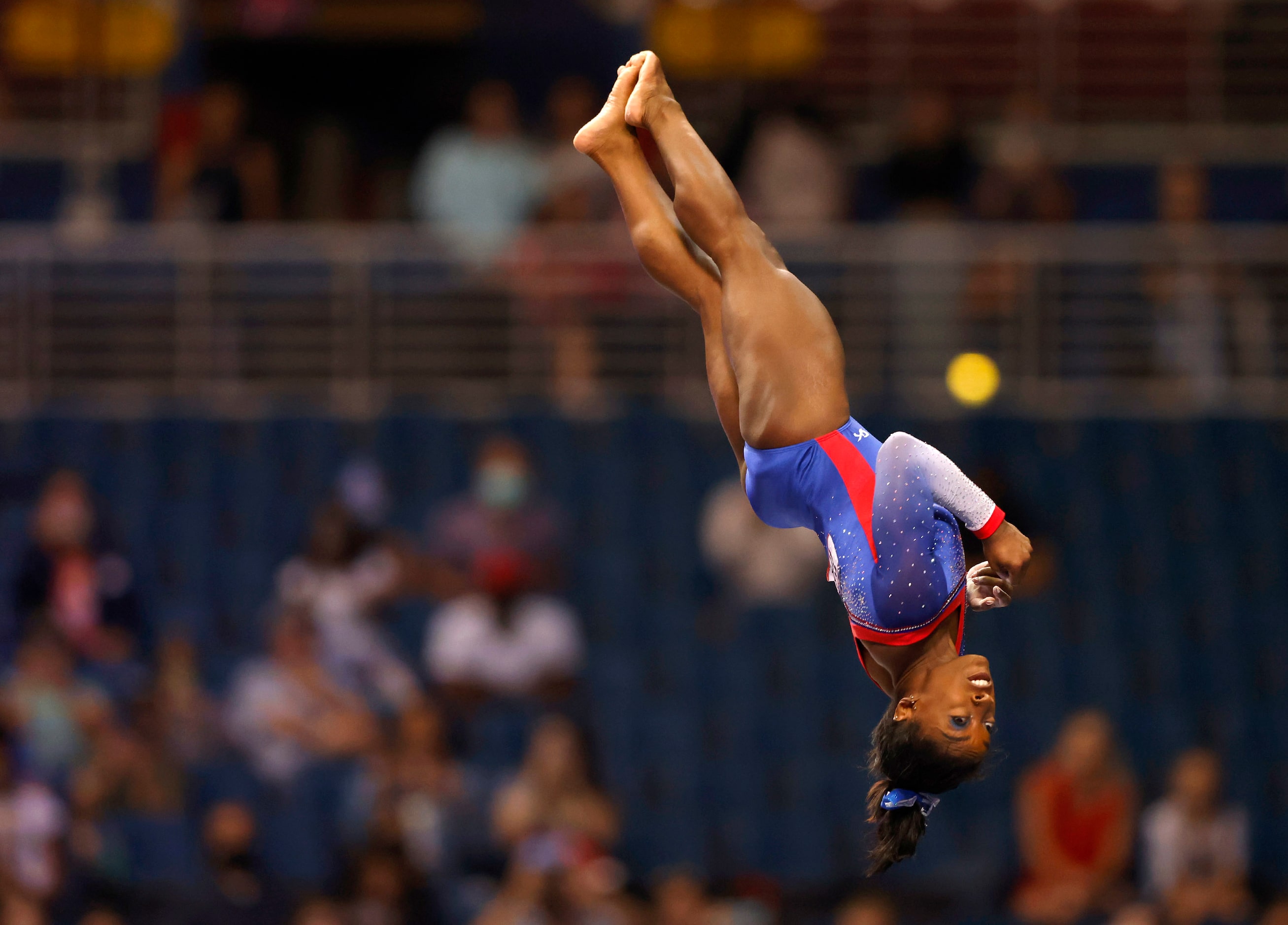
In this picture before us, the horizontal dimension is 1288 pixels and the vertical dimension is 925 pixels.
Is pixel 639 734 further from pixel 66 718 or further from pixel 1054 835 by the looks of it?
pixel 66 718

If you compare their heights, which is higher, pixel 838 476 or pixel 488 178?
pixel 488 178

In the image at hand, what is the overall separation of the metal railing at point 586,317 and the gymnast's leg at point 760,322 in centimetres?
483

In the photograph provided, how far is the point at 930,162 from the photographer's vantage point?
1012 centimetres

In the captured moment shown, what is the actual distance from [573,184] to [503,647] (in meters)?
2.80

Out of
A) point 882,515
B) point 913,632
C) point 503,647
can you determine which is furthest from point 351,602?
point 882,515

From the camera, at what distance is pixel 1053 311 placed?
10.3 m

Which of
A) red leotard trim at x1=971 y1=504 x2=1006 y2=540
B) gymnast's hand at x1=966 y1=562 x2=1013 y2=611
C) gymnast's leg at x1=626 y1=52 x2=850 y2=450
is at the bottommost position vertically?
gymnast's hand at x1=966 y1=562 x2=1013 y2=611

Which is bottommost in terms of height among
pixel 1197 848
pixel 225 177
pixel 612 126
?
pixel 1197 848

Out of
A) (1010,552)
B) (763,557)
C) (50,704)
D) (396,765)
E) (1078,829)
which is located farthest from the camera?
(763,557)

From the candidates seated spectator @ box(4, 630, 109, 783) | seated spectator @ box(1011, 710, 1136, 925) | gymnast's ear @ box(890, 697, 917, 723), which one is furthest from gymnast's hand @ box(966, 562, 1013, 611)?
seated spectator @ box(4, 630, 109, 783)

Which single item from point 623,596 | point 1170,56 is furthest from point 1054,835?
point 1170,56

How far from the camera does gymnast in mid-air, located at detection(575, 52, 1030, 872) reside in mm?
4625

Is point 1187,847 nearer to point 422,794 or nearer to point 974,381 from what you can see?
point 974,381

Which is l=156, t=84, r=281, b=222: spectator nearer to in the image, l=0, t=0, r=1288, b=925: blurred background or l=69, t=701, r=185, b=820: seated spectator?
l=0, t=0, r=1288, b=925: blurred background
